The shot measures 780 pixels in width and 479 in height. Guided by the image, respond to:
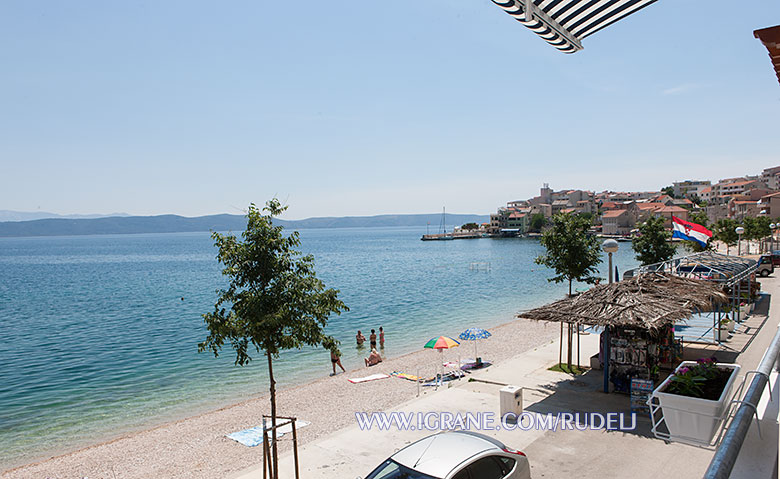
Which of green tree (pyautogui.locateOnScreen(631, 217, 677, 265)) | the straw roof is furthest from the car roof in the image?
green tree (pyautogui.locateOnScreen(631, 217, 677, 265))

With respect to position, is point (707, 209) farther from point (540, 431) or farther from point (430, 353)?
point (540, 431)

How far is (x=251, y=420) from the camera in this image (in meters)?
17.0

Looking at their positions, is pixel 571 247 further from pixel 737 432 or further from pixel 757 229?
pixel 757 229

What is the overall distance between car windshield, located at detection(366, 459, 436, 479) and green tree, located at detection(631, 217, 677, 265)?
30.4m

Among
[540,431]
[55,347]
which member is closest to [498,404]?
[540,431]

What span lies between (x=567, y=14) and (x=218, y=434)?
15385 millimetres

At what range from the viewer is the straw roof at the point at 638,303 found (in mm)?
12500

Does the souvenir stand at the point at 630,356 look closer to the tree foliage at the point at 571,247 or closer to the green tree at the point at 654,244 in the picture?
the tree foliage at the point at 571,247

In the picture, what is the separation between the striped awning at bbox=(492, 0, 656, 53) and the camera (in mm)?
4324

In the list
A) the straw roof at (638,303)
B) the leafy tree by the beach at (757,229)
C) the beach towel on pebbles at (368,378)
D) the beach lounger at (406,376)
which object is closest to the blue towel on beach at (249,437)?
the beach towel on pebbles at (368,378)

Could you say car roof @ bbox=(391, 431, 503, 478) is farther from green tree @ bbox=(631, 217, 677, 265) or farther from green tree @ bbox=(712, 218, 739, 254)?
green tree @ bbox=(712, 218, 739, 254)

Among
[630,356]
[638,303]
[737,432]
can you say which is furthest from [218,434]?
[737,432]

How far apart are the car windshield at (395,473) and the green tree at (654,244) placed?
30.4 m

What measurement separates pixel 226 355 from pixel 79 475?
46.6 feet
